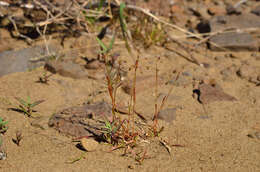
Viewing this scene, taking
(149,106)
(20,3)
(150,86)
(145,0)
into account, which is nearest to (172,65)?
(150,86)

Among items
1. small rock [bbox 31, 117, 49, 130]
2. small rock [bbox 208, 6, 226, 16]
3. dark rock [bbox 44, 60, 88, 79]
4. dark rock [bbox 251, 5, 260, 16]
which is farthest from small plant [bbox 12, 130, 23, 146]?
dark rock [bbox 251, 5, 260, 16]

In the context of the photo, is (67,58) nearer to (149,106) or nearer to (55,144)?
(149,106)

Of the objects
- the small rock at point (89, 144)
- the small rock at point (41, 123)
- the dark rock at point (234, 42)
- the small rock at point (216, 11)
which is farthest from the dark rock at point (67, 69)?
the small rock at point (216, 11)

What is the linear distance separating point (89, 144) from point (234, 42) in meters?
2.06

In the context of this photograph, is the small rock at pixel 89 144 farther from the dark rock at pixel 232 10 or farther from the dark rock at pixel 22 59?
the dark rock at pixel 232 10

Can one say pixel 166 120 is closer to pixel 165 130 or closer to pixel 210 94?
pixel 165 130

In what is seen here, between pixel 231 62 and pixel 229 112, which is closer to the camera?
pixel 229 112

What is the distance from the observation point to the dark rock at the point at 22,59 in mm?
2533

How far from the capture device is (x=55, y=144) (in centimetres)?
174

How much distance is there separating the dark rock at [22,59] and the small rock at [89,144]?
1.19m

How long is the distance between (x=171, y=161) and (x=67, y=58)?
4.92 ft

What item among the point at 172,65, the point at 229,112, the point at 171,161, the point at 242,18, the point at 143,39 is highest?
the point at 242,18

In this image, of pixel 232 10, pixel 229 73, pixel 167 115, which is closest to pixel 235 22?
pixel 232 10

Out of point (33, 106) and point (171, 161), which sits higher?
point (33, 106)
